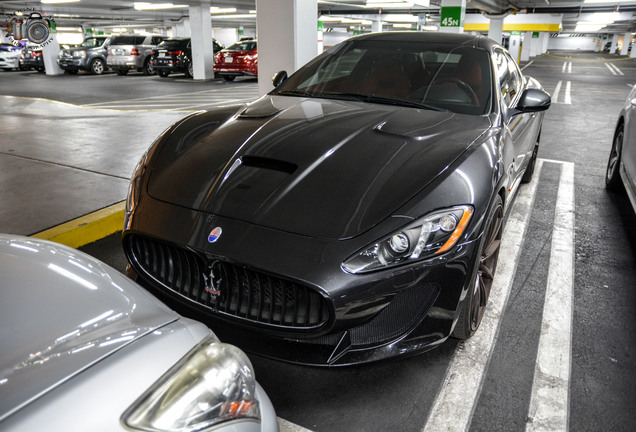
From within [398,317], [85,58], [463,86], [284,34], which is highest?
[284,34]

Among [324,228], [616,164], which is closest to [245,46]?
[616,164]

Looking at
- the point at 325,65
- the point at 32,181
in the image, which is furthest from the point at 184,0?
the point at 325,65

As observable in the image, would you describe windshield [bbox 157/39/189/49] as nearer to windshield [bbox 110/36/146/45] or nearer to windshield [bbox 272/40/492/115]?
windshield [bbox 110/36/146/45]

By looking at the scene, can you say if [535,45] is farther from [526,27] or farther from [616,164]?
[616,164]

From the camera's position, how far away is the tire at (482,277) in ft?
7.06

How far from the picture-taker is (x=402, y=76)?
3.20 metres

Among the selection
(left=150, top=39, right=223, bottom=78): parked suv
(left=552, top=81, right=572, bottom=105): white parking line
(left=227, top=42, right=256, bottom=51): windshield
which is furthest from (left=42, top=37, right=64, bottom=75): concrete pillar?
(left=552, top=81, right=572, bottom=105): white parking line

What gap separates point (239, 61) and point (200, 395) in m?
17.3

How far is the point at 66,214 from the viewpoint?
3855mm

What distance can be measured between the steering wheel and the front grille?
174 centimetres

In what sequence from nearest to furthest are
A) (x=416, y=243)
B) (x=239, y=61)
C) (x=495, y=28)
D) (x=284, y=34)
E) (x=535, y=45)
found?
(x=416, y=243) → (x=284, y=34) → (x=239, y=61) → (x=495, y=28) → (x=535, y=45)

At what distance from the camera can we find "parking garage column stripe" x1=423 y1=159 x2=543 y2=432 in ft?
6.54

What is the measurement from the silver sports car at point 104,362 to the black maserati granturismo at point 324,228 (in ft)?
1.80

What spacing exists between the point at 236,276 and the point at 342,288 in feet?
1.36
